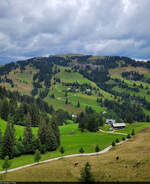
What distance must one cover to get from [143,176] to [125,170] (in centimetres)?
558

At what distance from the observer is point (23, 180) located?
3500 cm

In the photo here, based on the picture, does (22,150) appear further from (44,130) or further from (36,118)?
(36,118)

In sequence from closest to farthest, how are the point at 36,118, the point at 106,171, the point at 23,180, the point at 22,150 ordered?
1. the point at 23,180
2. the point at 106,171
3. the point at 22,150
4. the point at 36,118

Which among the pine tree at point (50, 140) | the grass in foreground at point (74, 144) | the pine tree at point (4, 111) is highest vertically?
the pine tree at point (4, 111)

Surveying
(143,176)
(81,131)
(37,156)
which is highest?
(143,176)

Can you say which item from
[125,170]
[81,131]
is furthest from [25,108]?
[125,170]

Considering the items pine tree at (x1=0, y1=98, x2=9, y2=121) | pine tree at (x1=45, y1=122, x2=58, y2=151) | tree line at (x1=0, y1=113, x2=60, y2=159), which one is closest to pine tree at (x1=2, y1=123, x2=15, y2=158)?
tree line at (x1=0, y1=113, x2=60, y2=159)

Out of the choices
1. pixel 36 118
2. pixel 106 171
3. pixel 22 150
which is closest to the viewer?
pixel 106 171

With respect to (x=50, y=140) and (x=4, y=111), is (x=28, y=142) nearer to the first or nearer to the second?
(x=50, y=140)

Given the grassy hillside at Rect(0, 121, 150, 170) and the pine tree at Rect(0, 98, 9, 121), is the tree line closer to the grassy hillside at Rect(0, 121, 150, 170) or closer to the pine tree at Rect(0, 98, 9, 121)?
the grassy hillside at Rect(0, 121, 150, 170)

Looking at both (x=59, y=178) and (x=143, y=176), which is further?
(x=59, y=178)

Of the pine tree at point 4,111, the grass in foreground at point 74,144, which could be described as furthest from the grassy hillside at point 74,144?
the pine tree at point 4,111

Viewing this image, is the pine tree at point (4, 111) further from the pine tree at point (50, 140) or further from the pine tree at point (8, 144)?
the pine tree at point (50, 140)

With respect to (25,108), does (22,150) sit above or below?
below
